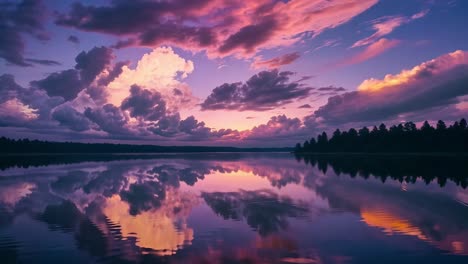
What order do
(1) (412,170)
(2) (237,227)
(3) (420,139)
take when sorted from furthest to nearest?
(3) (420,139), (1) (412,170), (2) (237,227)

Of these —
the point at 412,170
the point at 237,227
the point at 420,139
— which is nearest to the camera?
the point at 237,227

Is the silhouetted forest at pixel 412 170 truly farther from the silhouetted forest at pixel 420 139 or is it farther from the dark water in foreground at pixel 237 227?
the silhouetted forest at pixel 420 139

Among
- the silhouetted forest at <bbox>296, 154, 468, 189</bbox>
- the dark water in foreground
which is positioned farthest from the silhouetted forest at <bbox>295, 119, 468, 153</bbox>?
the dark water in foreground

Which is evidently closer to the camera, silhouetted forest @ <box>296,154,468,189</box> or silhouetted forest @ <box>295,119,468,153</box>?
silhouetted forest @ <box>296,154,468,189</box>

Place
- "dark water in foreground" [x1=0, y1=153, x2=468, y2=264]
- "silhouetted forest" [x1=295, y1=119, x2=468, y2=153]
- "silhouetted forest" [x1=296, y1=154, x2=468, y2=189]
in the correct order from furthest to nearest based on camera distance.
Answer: "silhouetted forest" [x1=295, y1=119, x2=468, y2=153], "silhouetted forest" [x1=296, y1=154, x2=468, y2=189], "dark water in foreground" [x1=0, y1=153, x2=468, y2=264]

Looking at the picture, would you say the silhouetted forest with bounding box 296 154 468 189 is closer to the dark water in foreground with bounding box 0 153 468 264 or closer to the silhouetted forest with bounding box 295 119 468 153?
the dark water in foreground with bounding box 0 153 468 264

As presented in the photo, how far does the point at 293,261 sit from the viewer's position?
51.0 feet

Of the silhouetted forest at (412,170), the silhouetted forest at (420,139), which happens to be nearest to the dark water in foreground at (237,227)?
the silhouetted forest at (412,170)

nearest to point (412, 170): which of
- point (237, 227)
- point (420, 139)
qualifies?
point (237, 227)

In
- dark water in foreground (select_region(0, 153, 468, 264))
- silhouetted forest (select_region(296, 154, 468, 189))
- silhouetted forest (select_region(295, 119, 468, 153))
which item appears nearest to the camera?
dark water in foreground (select_region(0, 153, 468, 264))

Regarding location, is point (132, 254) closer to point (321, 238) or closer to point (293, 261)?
point (293, 261)

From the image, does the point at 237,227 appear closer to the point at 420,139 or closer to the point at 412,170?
the point at 412,170

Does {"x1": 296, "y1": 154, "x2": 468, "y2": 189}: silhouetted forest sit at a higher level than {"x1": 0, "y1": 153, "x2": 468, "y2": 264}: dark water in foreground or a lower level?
lower

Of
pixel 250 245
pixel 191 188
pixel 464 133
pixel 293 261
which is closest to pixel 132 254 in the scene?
pixel 250 245
